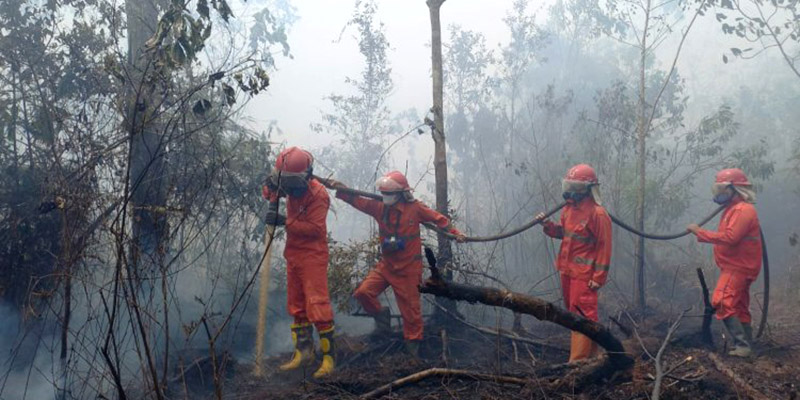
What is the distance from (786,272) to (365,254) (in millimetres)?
10305

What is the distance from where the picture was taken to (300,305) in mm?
6031

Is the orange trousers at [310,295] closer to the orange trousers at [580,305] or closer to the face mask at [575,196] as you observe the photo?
the orange trousers at [580,305]

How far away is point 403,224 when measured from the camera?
639cm

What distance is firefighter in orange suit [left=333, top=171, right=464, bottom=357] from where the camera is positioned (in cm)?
628

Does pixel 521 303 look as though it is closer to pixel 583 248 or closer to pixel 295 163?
pixel 583 248

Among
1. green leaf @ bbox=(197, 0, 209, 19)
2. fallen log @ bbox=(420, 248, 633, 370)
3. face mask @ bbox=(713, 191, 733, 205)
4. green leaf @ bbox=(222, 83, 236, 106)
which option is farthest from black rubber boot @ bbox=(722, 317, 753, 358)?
green leaf @ bbox=(197, 0, 209, 19)

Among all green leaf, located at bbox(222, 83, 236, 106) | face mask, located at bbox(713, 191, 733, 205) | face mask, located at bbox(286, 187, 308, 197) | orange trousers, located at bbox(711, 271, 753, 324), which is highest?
green leaf, located at bbox(222, 83, 236, 106)

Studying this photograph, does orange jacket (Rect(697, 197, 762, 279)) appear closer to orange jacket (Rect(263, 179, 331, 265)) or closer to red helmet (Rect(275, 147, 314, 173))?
orange jacket (Rect(263, 179, 331, 265))

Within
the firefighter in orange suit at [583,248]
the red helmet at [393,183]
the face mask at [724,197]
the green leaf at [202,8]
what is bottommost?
the firefighter in orange suit at [583,248]

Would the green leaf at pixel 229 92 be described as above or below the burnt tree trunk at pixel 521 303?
above

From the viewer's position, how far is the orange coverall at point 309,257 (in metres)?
5.78

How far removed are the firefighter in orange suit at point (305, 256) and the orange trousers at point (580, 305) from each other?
2.33 meters

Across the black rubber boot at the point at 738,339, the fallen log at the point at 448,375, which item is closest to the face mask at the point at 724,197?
the black rubber boot at the point at 738,339

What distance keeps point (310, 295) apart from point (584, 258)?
2.73m
